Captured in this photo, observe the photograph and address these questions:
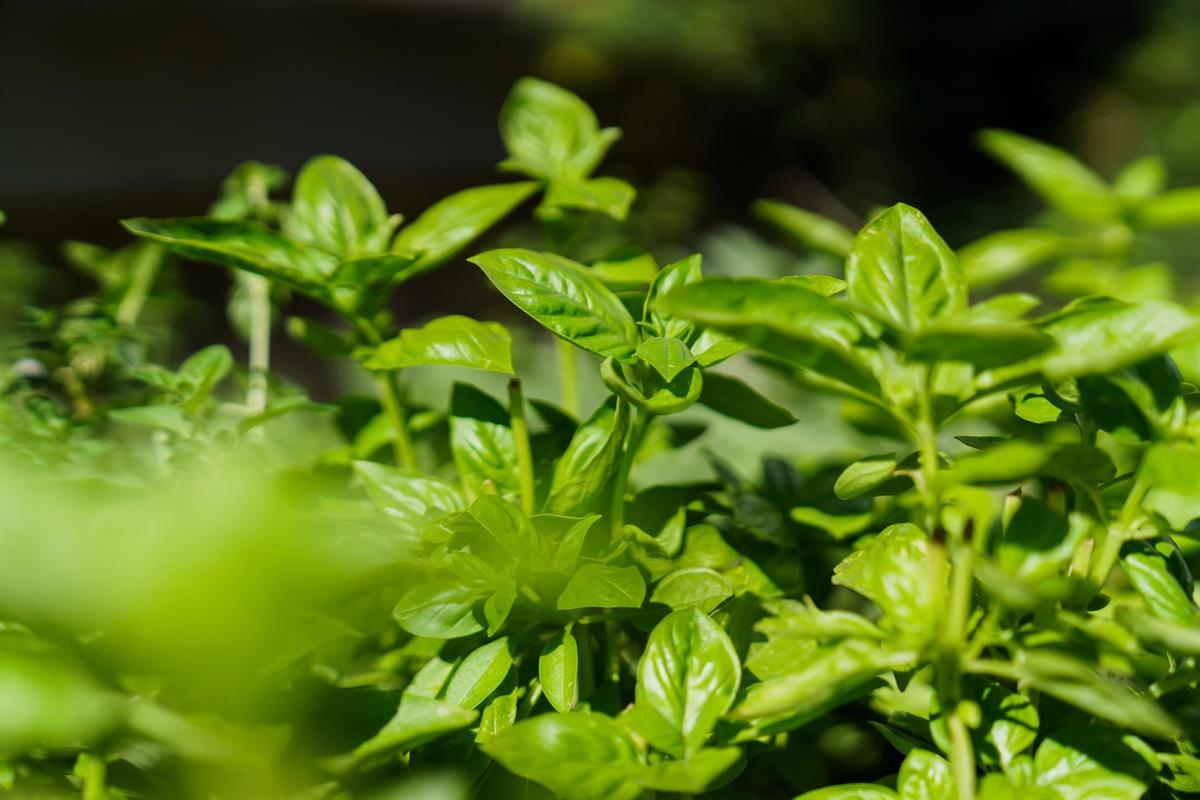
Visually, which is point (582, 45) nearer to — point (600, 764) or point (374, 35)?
point (374, 35)

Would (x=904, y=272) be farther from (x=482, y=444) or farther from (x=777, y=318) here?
(x=482, y=444)

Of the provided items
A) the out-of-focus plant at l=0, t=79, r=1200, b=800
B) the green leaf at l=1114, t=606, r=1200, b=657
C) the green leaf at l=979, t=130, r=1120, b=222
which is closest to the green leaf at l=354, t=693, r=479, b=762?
the out-of-focus plant at l=0, t=79, r=1200, b=800

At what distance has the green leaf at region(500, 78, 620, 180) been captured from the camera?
54 cm

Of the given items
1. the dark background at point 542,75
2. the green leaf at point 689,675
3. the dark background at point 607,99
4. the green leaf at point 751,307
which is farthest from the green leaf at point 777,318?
the dark background at point 542,75

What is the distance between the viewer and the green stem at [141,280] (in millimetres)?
635

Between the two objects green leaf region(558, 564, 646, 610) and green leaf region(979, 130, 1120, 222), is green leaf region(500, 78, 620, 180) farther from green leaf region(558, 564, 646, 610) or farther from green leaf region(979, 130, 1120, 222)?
green leaf region(979, 130, 1120, 222)

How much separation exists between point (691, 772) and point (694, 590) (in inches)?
3.3

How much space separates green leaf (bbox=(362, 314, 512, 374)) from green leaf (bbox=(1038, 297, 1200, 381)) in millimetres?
187

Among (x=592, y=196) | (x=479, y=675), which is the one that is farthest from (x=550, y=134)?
(x=479, y=675)

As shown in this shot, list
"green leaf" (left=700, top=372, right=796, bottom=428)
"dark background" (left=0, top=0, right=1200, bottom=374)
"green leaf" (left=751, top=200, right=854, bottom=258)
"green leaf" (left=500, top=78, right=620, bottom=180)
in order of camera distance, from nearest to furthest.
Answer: "green leaf" (left=700, top=372, right=796, bottom=428) → "green leaf" (left=500, top=78, right=620, bottom=180) → "green leaf" (left=751, top=200, right=854, bottom=258) → "dark background" (left=0, top=0, right=1200, bottom=374)

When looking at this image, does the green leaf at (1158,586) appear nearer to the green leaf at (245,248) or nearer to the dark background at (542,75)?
the green leaf at (245,248)

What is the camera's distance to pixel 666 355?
35 cm

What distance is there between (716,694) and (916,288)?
0.15 metres

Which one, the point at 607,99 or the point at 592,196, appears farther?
the point at 607,99
